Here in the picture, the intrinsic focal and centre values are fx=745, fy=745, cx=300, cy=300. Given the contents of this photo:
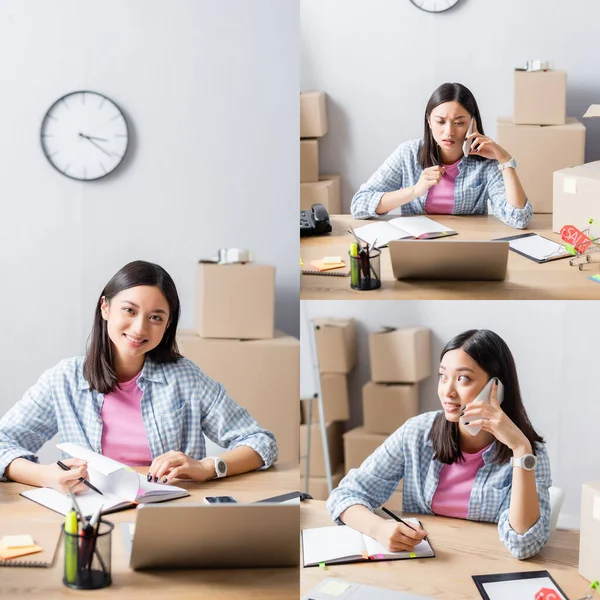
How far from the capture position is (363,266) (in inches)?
47.9

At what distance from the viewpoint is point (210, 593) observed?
3.50 feet

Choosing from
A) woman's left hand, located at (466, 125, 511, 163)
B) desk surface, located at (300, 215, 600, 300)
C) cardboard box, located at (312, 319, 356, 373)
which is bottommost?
cardboard box, located at (312, 319, 356, 373)

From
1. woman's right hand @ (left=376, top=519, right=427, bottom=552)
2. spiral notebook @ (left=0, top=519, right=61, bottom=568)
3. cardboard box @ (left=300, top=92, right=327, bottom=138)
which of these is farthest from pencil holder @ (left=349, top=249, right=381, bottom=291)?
spiral notebook @ (left=0, top=519, right=61, bottom=568)

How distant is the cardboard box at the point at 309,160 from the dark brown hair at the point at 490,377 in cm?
56

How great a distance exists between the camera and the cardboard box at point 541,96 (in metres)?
1.15

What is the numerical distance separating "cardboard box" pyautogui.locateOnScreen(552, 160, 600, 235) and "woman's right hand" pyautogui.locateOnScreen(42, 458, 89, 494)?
94 centimetres

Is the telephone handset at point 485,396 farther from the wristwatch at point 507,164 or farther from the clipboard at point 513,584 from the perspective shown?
the wristwatch at point 507,164

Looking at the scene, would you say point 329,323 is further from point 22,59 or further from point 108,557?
point 22,59

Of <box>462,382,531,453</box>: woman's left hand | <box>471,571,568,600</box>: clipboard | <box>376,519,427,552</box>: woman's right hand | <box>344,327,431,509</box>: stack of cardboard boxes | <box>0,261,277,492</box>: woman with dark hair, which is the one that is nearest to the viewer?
<box>471,571,568,600</box>: clipboard

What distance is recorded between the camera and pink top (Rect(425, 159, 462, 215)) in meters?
1.24

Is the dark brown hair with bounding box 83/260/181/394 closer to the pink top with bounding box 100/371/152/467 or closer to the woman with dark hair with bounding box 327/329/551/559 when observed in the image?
the pink top with bounding box 100/371/152/467

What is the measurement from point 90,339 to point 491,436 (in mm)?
949

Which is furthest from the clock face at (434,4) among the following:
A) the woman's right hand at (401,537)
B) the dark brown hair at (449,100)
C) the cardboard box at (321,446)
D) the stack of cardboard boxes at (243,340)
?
the cardboard box at (321,446)

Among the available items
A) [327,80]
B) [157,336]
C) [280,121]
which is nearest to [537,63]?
[327,80]
